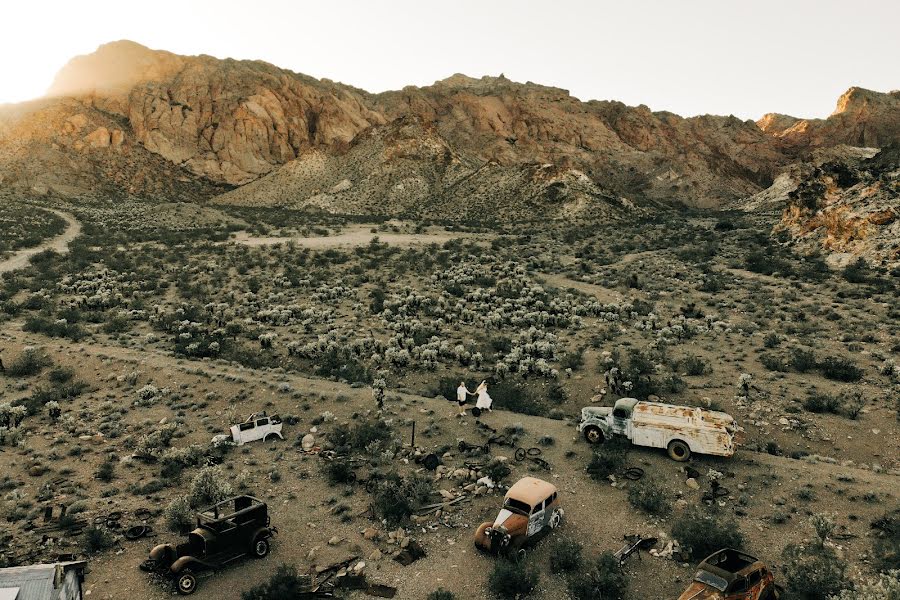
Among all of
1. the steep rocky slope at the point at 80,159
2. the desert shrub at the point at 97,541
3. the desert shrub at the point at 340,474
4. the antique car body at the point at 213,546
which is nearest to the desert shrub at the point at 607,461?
the desert shrub at the point at 340,474

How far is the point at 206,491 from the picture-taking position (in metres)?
12.4

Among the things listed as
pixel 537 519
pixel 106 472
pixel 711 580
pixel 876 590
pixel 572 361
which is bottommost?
pixel 106 472

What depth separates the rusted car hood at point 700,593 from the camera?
8.62 m

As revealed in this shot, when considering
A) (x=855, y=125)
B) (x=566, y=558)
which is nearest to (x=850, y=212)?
(x=566, y=558)

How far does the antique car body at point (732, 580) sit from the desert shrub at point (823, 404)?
29.5ft

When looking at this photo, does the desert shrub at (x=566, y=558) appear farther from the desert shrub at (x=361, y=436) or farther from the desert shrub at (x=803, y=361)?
the desert shrub at (x=803, y=361)

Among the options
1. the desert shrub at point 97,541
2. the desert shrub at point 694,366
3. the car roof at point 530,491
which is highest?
the desert shrub at point 694,366

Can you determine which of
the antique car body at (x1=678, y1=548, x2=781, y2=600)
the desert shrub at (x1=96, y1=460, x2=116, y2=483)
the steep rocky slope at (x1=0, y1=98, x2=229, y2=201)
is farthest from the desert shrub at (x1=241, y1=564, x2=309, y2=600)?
the steep rocky slope at (x1=0, y1=98, x2=229, y2=201)

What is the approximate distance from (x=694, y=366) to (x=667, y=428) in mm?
6573

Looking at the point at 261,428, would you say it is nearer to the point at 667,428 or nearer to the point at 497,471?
the point at 497,471

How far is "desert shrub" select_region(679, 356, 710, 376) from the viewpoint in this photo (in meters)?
19.5

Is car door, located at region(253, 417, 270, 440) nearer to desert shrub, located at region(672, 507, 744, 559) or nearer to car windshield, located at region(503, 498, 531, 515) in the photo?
car windshield, located at region(503, 498, 531, 515)

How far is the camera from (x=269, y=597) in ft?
31.5

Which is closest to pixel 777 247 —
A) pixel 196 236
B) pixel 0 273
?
pixel 196 236
